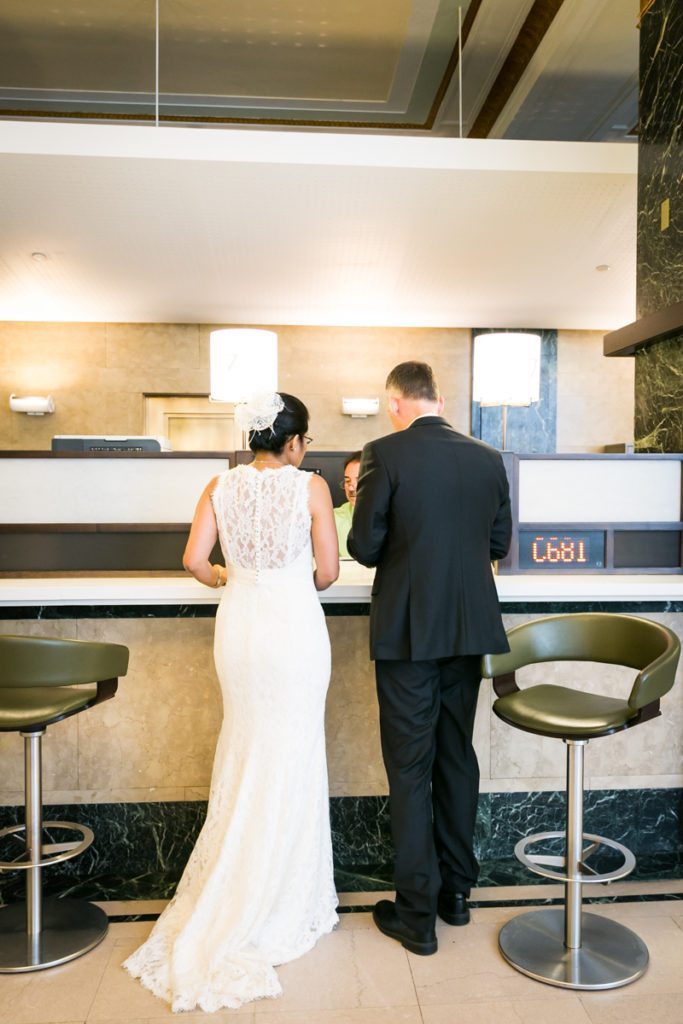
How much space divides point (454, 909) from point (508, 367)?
2.33 meters

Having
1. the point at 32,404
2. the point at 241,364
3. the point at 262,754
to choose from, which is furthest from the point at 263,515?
the point at 32,404

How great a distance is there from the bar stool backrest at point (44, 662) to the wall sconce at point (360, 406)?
19.8ft

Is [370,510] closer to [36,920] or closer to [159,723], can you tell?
[159,723]

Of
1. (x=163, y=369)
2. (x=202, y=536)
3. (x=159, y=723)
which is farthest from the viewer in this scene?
(x=163, y=369)

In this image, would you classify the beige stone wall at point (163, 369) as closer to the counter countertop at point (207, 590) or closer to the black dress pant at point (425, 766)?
the counter countertop at point (207, 590)

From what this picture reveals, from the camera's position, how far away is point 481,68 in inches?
211

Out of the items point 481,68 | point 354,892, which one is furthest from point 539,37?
point 354,892

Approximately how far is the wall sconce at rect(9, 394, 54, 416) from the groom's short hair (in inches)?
249

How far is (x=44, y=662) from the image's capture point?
228 centimetres

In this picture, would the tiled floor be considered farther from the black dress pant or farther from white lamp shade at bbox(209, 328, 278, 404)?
white lamp shade at bbox(209, 328, 278, 404)

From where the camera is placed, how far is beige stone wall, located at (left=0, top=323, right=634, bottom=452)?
8.07 meters

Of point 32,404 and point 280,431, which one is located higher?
point 32,404

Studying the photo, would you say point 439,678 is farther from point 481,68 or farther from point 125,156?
point 481,68

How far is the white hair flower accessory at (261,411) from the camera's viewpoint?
229 cm
